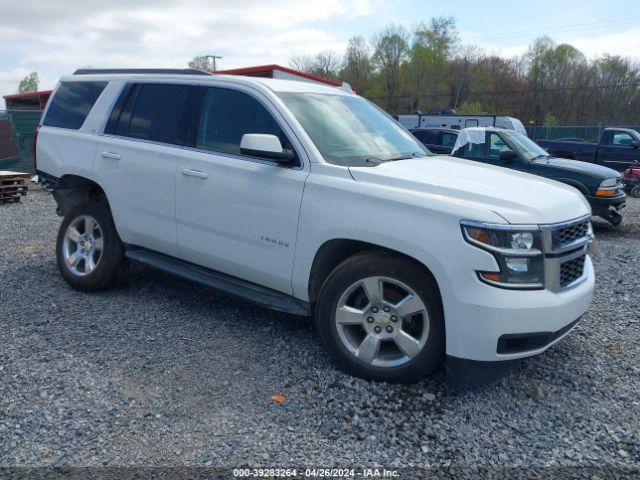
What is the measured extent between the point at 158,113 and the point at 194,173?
2.80 feet

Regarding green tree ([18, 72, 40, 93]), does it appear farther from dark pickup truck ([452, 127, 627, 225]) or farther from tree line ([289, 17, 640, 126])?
dark pickup truck ([452, 127, 627, 225])

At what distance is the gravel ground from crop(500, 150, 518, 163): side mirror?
5.17 metres

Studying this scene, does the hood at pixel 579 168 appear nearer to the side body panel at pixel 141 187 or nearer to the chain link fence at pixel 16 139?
the side body panel at pixel 141 187

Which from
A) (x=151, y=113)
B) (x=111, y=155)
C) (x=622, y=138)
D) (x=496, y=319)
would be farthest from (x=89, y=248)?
(x=622, y=138)

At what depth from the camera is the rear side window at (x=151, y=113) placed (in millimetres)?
4504

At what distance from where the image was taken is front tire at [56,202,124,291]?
16.1 ft

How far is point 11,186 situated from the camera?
448 inches

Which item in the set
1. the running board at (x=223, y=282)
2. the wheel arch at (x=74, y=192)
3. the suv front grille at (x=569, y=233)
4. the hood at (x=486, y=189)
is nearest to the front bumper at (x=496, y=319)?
the suv front grille at (x=569, y=233)

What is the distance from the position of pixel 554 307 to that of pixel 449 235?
2.39 feet

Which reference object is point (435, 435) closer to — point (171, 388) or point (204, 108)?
point (171, 388)

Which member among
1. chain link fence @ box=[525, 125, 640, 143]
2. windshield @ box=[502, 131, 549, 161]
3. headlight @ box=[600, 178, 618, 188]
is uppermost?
chain link fence @ box=[525, 125, 640, 143]

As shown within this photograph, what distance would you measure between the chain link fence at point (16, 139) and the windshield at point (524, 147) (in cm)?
1313

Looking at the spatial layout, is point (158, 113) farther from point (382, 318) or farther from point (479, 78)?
point (479, 78)

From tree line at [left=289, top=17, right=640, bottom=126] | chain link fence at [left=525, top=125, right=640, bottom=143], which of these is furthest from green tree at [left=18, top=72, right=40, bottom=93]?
chain link fence at [left=525, top=125, right=640, bottom=143]
